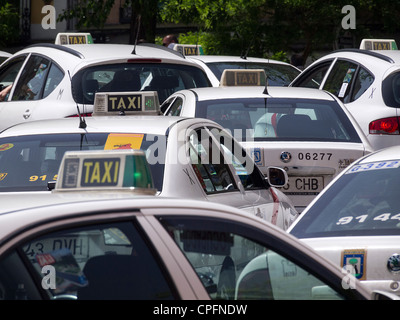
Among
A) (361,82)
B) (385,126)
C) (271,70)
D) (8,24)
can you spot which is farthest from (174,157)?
(8,24)

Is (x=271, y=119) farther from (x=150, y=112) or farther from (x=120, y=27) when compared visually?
(x=120, y=27)

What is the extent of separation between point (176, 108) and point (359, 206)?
4213 mm

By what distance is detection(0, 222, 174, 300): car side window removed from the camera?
2977 millimetres

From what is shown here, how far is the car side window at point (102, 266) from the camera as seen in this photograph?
2977mm

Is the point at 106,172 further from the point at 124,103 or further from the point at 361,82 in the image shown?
the point at 361,82

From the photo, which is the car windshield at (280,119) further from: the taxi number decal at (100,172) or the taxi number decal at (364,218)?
the taxi number decal at (100,172)

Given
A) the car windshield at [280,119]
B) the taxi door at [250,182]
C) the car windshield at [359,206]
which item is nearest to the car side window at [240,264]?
the car windshield at [359,206]

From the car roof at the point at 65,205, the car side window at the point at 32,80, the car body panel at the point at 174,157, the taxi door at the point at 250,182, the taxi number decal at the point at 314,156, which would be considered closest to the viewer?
the car roof at the point at 65,205

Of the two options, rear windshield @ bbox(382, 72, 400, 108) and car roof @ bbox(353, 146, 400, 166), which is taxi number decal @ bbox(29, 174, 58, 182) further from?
rear windshield @ bbox(382, 72, 400, 108)

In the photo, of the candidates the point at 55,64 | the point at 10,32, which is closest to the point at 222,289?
the point at 55,64

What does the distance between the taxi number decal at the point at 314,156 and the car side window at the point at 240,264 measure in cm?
461

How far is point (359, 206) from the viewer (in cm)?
528

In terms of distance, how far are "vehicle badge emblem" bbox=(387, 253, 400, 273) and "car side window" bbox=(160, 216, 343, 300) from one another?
1037 mm
